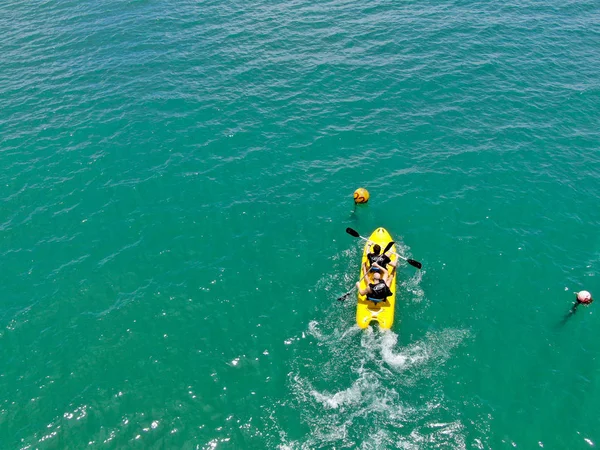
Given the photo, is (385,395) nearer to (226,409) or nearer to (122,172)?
(226,409)

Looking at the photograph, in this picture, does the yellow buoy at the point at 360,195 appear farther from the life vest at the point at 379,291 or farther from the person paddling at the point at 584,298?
the person paddling at the point at 584,298

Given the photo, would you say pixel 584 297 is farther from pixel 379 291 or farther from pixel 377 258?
pixel 377 258

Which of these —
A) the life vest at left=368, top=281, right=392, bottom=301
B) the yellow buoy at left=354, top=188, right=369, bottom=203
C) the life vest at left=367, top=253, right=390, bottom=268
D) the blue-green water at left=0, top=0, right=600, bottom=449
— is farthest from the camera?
the yellow buoy at left=354, top=188, right=369, bottom=203

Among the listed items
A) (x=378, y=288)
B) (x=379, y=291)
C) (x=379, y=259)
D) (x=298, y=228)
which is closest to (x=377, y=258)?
(x=379, y=259)

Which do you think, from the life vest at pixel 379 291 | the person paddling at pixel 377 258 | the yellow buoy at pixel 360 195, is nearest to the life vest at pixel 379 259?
the person paddling at pixel 377 258

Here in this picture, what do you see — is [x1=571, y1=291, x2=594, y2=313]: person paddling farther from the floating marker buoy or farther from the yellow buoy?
the yellow buoy

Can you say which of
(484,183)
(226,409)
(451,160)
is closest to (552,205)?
(484,183)

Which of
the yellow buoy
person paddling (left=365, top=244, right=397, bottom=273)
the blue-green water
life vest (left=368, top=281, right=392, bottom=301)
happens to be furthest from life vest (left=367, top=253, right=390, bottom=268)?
the yellow buoy
